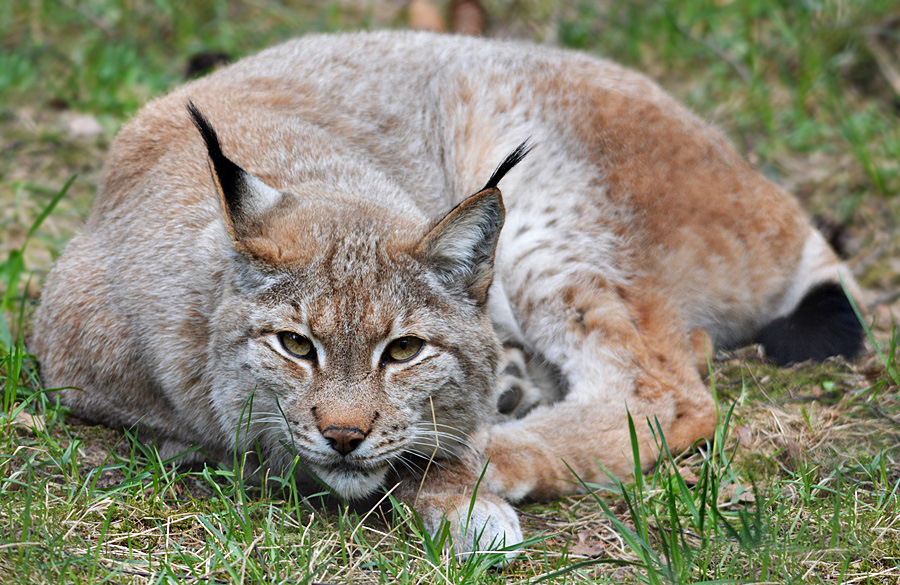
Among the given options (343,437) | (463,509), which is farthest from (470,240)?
(463,509)

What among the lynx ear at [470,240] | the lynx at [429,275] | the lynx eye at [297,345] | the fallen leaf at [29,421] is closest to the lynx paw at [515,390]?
the lynx at [429,275]

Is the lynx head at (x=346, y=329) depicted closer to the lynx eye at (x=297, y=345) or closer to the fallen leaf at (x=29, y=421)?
the lynx eye at (x=297, y=345)

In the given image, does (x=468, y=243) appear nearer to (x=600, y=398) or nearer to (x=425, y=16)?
(x=600, y=398)

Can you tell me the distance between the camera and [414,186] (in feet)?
14.8

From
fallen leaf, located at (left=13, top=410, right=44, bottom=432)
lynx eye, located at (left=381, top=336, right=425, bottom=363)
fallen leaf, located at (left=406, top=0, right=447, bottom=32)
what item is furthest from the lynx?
fallen leaf, located at (left=406, top=0, right=447, bottom=32)

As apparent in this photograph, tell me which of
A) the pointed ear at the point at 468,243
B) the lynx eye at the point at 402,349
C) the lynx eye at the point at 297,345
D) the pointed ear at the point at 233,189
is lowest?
the lynx eye at the point at 402,349

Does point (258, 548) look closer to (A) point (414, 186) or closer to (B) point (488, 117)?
(A) point (414, 186)

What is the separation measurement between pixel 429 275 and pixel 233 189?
2.19ft

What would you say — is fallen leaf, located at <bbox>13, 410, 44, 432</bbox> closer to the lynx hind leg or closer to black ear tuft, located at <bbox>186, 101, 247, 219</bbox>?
black ear tuft, located at <bbox>186, 101, 247, 219</bbox>

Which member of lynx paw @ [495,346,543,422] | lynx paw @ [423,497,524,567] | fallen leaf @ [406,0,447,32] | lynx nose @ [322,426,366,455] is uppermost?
fallen leaf @ [406,0,447,32]

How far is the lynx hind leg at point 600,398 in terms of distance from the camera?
148 inches

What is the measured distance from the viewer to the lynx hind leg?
12.3 ft

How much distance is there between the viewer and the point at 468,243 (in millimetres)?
3160

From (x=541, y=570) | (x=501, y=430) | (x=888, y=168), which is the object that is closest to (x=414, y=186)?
(x=501, y=430)
